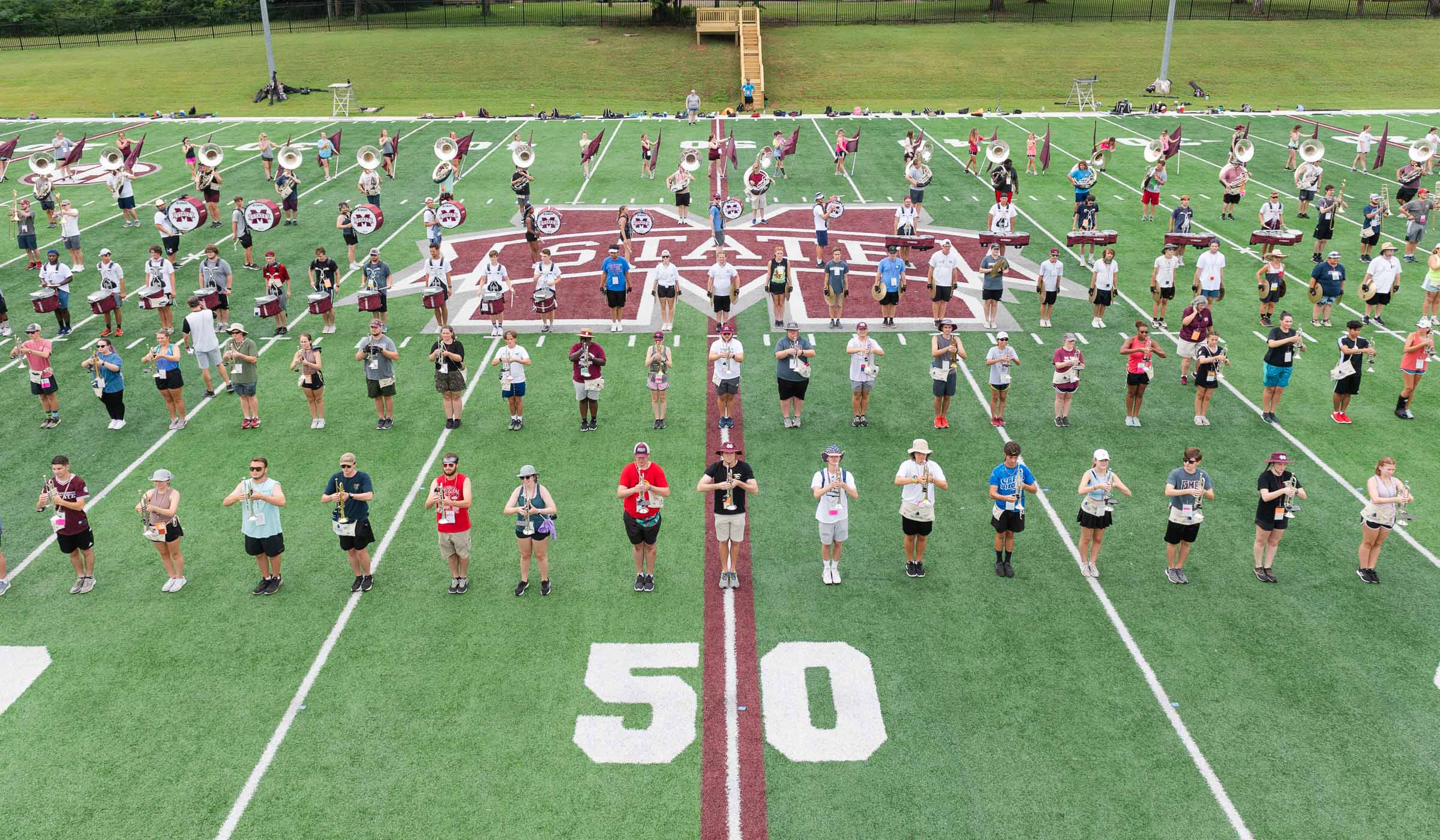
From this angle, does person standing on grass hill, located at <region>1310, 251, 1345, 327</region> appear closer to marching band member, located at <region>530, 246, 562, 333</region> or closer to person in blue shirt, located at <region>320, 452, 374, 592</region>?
marching band member, located at <region>530, 246, 562, 333</region>

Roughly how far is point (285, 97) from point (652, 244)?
3303 centimetres

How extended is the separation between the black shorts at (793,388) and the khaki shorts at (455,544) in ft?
19.8

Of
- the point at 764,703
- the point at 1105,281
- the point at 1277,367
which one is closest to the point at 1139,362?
the point at 1277,367

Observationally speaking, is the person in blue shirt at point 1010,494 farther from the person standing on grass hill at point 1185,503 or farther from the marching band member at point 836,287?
the marching band member at point 836,287

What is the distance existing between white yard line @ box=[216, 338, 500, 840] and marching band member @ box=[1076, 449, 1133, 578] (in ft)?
28.6

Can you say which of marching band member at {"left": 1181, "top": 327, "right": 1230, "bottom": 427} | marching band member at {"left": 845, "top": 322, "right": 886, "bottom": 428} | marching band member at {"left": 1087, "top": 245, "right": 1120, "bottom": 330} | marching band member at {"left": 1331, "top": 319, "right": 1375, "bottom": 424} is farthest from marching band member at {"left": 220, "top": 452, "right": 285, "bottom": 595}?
marching band member at {"left": 1331, "top": 319, "right": 1375, "bottom": 424}

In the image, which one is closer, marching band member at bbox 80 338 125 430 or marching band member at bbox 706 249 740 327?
marching band member at bbox 80 338 125 430

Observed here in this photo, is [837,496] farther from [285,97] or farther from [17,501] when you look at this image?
[285,97]

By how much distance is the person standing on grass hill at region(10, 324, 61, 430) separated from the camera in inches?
638

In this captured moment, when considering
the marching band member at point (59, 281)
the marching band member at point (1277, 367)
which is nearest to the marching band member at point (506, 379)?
the marching band member at point (59, 281)

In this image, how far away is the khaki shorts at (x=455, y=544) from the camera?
11852 mm

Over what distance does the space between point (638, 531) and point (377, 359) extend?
6.45 meters

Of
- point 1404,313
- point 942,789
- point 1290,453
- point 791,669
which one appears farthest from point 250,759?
point 1404,313

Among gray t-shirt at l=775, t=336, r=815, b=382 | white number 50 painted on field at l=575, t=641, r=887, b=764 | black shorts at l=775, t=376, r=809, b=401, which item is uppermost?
gray t-shirt at l=775, t=336, r=815, b=382
